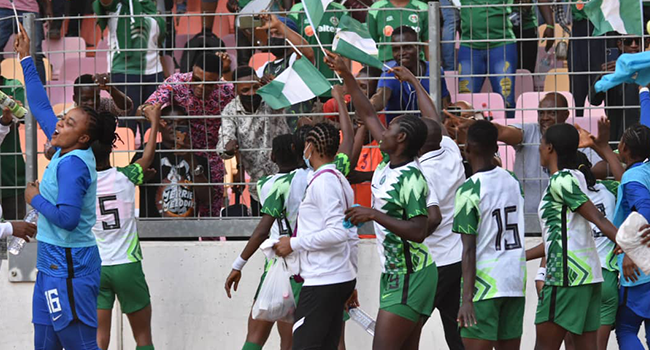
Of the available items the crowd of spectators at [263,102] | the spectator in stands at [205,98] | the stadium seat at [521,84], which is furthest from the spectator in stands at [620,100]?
the spectator in stands at [205,98]

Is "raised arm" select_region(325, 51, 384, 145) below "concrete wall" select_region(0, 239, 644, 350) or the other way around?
the other way around

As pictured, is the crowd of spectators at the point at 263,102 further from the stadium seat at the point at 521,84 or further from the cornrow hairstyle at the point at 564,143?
the cornrow hairstyle at the point at 564,143

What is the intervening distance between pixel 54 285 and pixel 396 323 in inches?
82.1

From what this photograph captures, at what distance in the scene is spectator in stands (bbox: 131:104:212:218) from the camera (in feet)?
27.0

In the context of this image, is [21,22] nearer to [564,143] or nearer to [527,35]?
[527,35]

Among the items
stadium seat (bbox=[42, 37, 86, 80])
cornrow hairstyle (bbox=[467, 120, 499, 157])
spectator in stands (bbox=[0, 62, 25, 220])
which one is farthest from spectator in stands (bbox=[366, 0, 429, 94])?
spectator in stands (bbox=[0, 62, 25, 220])

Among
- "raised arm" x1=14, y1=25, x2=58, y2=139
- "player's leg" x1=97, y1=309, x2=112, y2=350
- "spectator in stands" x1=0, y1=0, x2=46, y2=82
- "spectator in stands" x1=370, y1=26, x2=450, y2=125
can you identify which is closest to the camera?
"raised arm" x1=14, y1=25, x2=58, y2=139

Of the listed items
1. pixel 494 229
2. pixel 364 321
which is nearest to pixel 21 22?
pixel 364 321

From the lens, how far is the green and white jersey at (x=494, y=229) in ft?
20.1

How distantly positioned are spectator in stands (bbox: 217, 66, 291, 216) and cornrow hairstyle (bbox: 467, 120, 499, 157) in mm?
2245

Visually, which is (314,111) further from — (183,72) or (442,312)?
(442,312)

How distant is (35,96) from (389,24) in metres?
3.23

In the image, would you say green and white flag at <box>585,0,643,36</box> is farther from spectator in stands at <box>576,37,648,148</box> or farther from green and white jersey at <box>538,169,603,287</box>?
green and white jersey at <box>538,169,603,287</box>

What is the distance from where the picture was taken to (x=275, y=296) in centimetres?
646
